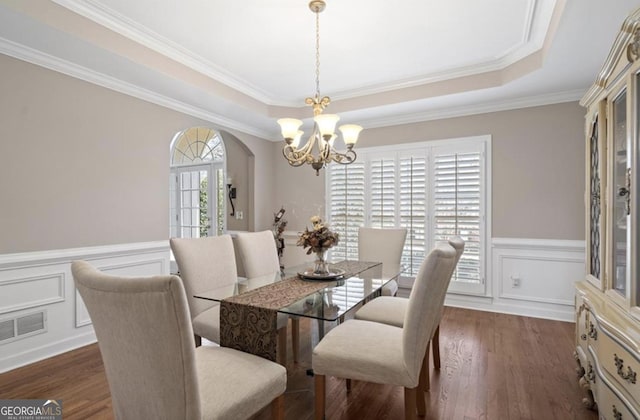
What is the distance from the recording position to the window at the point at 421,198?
157 inches

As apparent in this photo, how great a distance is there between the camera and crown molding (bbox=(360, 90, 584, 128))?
3.55m

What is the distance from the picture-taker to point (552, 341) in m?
3.05

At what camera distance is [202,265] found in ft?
8.12

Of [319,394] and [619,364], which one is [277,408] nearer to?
[319,394]

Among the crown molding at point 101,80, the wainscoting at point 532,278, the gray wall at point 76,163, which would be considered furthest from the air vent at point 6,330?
the wainscoting at point 532,278

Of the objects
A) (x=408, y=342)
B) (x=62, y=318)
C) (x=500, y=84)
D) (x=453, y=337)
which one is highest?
(x=500, y=84)

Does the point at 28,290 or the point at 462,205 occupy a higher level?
the point at 462,205

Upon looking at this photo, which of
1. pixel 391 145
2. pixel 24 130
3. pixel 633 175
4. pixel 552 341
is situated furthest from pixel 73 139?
pixel 552 341

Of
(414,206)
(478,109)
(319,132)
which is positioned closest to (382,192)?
(414,206)

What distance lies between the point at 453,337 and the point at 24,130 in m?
4.06

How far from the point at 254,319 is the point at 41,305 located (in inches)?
83.2

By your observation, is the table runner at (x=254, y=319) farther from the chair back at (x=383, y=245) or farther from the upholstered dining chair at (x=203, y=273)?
the chair back at (x=383, y=245)

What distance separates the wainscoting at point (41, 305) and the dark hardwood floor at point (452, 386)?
119 millimetres

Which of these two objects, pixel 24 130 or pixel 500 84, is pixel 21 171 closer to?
pixel 24 130
